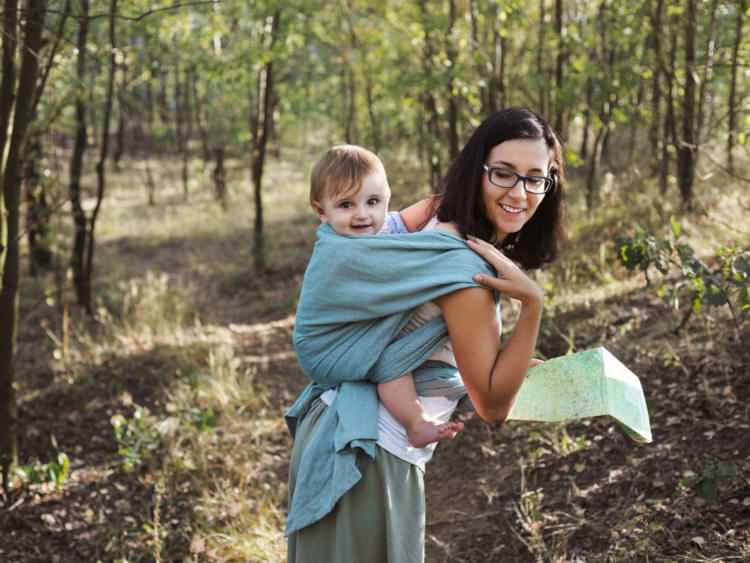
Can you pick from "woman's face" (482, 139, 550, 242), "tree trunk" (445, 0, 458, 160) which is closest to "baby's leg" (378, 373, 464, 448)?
"woman's face" (482, 139, 550, 242)

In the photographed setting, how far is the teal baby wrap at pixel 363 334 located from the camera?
1884 mm

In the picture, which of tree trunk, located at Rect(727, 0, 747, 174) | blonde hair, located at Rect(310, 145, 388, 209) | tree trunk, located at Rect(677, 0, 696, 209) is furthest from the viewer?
tree trunk, located at Rect(677, 0, 696, 209)

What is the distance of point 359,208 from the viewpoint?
2.06 meters

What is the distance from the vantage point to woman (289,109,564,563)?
1855mm

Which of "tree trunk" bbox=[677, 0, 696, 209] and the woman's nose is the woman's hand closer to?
the woman's nose

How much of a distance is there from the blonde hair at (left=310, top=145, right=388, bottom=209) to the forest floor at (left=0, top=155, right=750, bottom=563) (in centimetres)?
185

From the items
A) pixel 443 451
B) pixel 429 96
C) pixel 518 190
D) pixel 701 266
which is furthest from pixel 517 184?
pixel 429 96

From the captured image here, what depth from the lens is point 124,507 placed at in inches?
185

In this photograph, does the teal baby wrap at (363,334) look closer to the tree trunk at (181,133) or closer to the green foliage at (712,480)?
the green foliage at (712,480)

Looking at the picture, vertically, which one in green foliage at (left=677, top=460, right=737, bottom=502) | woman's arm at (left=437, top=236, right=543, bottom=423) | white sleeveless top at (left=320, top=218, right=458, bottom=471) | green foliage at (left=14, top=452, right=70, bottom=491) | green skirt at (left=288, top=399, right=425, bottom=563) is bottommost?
green foliage at (left=14, top=452, right=70, bottom=491)

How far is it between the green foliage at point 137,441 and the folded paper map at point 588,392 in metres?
3.50

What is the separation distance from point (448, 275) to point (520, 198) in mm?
294

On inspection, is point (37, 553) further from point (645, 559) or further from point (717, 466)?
point (717, 466)

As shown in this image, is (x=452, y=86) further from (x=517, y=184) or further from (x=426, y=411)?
(x=426, y=411)
